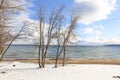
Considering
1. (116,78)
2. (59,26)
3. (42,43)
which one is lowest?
(116,78)

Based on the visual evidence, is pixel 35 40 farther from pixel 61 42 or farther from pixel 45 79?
pixel 45 79

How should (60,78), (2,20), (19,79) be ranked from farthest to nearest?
(60,78) < (19,79) < (2,20)

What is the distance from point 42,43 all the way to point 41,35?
1.19 meters

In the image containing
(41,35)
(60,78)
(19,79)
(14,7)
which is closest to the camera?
(14,7)

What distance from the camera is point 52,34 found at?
32.4 meters

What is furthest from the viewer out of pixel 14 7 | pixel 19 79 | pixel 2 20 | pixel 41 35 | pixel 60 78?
pixel 41 35

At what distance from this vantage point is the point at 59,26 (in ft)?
109

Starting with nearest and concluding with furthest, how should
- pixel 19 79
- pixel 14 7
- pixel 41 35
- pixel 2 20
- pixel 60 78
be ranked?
pixel 14 7 → pixel 2 20 → pixel 19 79 → pixel 60 78 → pixel 41 35

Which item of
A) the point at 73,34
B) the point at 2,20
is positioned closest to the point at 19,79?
the point at 2,20

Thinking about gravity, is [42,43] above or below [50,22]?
below

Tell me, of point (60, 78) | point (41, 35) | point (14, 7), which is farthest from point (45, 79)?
point (41, 35)

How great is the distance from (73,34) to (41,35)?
15.8 feet

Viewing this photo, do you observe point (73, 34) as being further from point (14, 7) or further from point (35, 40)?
point (14, 7)

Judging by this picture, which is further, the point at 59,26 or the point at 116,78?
the point at 59,26
